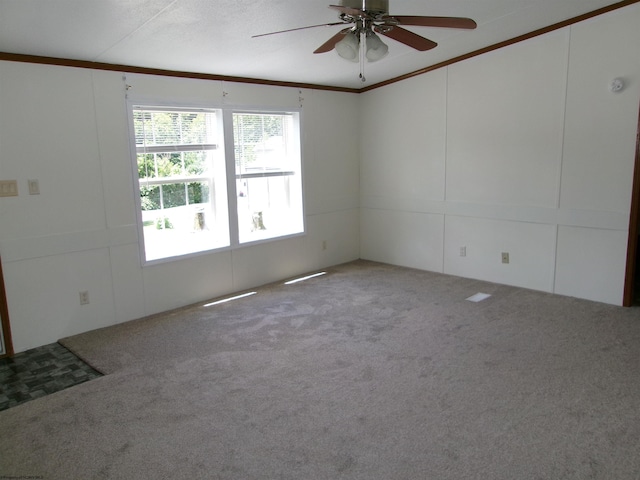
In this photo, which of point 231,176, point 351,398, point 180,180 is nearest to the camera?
point 351,398

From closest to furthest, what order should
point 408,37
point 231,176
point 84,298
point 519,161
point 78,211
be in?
point 408,37 < point 78,211 < point 84,298 < point 519,161 < point 231,176

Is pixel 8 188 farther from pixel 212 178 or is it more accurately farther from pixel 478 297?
pixel 478 297

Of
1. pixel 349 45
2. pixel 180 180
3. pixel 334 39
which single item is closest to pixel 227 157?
pixel 180 180

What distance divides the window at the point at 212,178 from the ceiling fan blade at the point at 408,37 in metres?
2.44

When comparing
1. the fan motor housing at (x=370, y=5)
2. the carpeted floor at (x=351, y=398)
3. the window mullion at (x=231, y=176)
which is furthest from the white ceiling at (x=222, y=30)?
the carpeted floor at (x=351, y=398)

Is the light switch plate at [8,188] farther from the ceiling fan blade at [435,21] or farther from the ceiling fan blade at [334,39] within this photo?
the ceiling fan blade at [435,21]

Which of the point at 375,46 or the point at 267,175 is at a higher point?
Result: the point at 375,46

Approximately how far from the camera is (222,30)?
335 cm

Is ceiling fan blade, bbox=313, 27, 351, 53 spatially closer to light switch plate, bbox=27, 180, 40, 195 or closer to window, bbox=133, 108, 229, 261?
window, bbox=133, 108, 229, 261

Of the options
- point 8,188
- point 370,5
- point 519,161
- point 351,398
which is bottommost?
point 351,398

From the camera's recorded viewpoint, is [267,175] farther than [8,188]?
Yes

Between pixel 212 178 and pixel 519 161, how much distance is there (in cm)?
310

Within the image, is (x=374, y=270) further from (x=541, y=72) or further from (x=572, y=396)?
(x=572, y=396)

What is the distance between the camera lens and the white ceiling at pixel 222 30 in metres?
2.82
